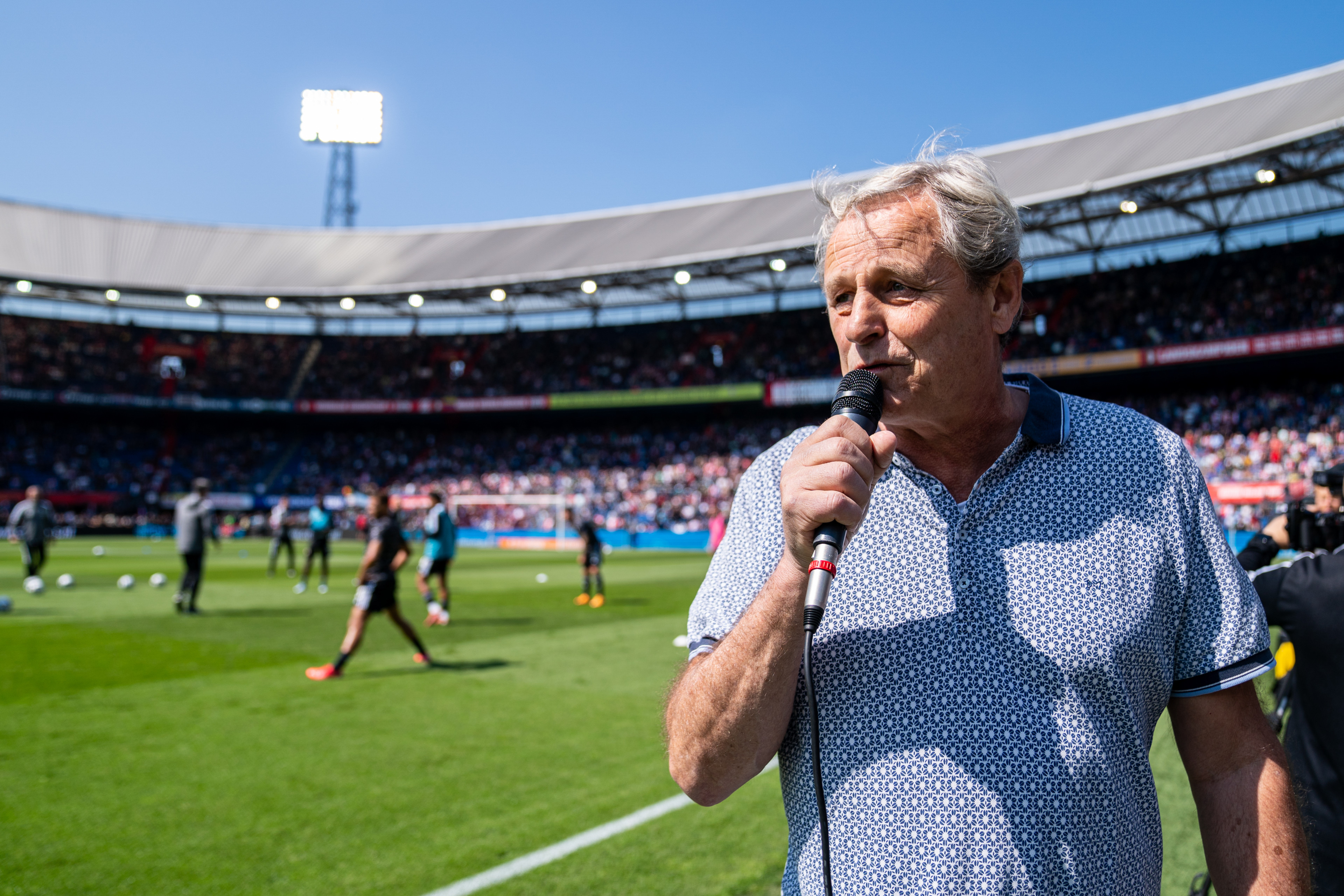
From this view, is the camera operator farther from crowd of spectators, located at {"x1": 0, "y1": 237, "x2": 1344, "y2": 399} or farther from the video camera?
crowd of spectators, located at {"x1": 0, "y1": 237, "x2": 1344, "y2": 399}

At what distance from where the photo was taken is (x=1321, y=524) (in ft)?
11.7

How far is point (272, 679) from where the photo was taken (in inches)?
376

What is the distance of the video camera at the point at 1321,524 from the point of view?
11.5ft

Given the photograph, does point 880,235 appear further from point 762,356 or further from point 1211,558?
point 762,356

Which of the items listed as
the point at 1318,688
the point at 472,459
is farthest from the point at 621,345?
the point at 1318,688

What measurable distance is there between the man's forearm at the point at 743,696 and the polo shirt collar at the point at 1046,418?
0.61 metres

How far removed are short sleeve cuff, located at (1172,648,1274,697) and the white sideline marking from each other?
243 cm

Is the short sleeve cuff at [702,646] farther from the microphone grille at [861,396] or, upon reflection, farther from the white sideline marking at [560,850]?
the white sideline marking at [560,850]

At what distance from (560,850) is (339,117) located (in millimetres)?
47913

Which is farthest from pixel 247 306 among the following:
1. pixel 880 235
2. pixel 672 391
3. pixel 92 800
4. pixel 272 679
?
pixel 880 235

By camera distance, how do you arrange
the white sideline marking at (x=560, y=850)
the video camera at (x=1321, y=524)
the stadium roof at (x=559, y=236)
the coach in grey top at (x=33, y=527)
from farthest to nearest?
1. the stadium roof at (x=559, y=236)
2. the coach in grey top at (x=33, y=527)
3. the white sideline marking at (x=560, y=850)
4. the video camera at (x=1321, y=524)

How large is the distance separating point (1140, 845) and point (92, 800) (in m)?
6.32

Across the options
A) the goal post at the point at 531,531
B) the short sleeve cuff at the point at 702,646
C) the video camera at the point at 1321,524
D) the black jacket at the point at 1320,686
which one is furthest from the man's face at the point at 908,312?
the goal post at the point at 531,531

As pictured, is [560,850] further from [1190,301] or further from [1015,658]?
[1190,301]
